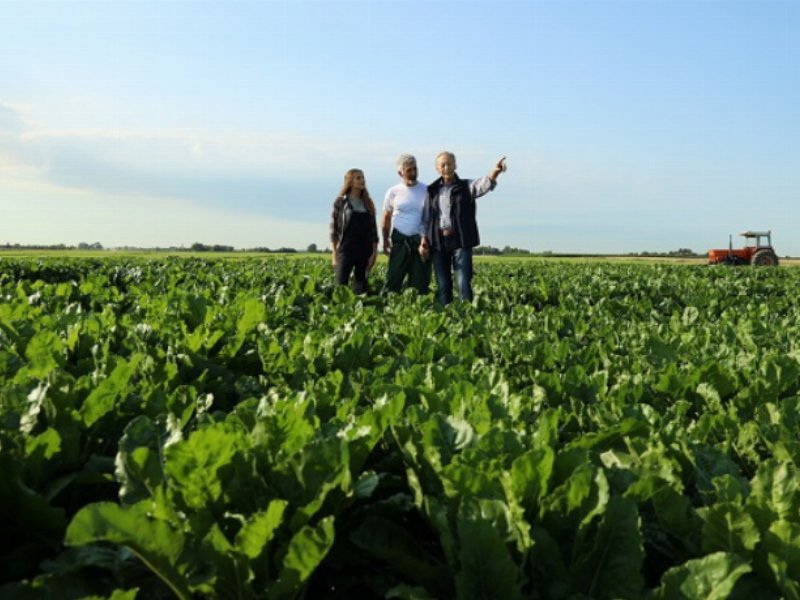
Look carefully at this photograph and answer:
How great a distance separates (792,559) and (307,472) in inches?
46.4

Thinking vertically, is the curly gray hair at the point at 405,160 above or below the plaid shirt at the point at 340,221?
above

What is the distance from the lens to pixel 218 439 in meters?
1.80

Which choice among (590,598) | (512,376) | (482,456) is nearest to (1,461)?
(482,456)

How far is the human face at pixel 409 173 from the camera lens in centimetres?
1020

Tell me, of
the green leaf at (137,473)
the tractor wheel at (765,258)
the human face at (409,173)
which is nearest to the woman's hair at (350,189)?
the human face at (409,173)

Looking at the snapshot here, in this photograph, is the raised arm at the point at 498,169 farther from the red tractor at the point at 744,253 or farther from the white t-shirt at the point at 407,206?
the red tractor at the point at 744,253

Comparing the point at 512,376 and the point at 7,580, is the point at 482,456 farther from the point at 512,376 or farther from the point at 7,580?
the point at 512,376

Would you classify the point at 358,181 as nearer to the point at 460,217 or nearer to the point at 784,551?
the point at 460,217

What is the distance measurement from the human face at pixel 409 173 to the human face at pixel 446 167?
19.9 inches

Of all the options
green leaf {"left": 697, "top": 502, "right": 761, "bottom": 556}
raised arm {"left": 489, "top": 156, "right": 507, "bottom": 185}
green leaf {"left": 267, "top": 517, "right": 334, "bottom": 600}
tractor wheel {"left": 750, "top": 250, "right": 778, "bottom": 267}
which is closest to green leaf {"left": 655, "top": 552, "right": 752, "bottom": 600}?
green leaf {"left": 697, "top": 502, "right": 761, "bottom": 556}

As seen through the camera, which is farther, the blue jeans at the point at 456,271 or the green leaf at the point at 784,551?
the blue jeans at the point at 456,271

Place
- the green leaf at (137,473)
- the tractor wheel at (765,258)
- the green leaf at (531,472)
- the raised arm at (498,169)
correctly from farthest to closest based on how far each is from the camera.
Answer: the tractor wheel at (765,258), the raised arm at (498,169), the green leaf at (137,473), the green leaf at (531,472)

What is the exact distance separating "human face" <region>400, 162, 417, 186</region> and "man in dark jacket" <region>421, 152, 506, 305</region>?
320 mm

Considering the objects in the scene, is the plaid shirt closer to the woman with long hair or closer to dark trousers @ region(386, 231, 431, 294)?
the woman with long hair
